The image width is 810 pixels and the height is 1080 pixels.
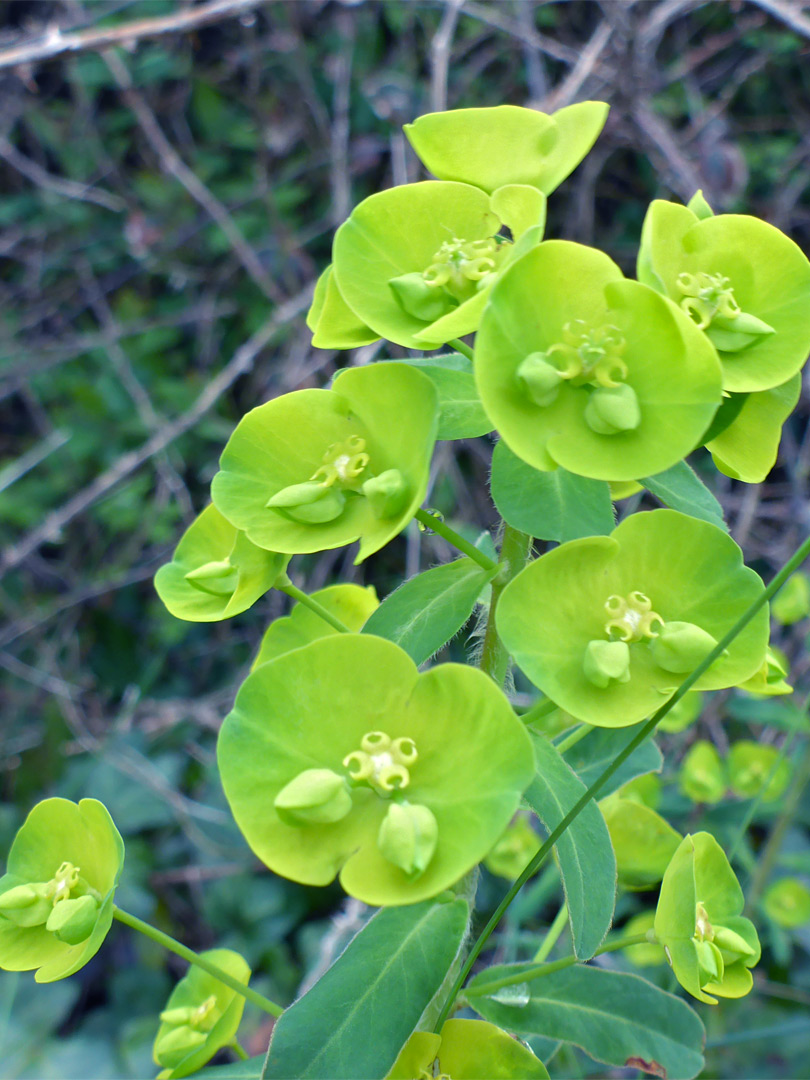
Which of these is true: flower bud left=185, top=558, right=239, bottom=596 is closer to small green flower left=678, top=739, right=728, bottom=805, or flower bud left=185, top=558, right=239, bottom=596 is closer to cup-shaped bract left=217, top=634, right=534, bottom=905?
cup-shaped bract left=217, top=634, right=534, bottom=905

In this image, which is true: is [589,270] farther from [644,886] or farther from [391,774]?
[644,886]

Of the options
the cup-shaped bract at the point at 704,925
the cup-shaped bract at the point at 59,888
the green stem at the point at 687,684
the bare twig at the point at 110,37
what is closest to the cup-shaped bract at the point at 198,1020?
the cup-shaped bract at the point at 59,888

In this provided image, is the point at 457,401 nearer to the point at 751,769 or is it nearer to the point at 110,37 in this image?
the point at 751,769

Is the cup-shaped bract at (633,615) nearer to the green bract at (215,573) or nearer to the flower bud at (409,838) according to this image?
the flower bud at (409,838)

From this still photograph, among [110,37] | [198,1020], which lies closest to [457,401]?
[198,1020]

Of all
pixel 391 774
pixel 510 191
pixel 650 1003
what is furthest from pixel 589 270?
pixel 650 1003

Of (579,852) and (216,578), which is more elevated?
(216,578)
